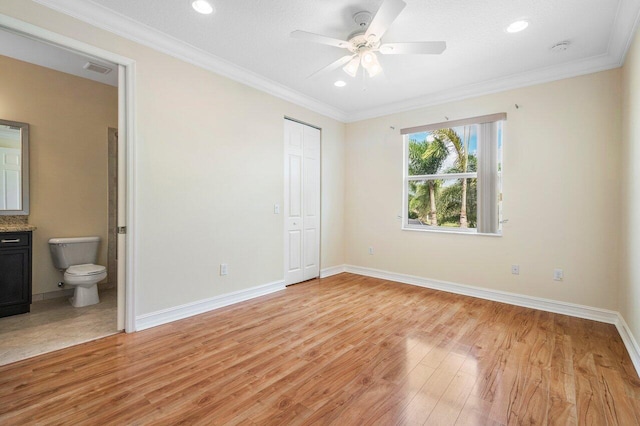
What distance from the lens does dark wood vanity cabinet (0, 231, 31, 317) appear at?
2975 millimetres

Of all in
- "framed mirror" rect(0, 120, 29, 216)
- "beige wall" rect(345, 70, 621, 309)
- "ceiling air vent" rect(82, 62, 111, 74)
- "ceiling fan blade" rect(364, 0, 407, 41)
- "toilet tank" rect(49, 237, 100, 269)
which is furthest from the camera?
"toilet tank" rect(49, 237, 100, 269)

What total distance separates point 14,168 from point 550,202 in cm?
616

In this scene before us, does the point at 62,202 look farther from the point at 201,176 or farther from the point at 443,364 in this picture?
the point at 443,364

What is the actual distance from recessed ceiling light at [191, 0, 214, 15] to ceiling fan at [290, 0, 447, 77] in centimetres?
73

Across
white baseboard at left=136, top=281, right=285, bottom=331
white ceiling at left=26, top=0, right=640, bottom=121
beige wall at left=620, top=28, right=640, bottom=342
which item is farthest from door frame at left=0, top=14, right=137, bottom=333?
beige wall at left=620, top=28, right=640, bottom=342

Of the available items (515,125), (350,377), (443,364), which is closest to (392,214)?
(515,125)

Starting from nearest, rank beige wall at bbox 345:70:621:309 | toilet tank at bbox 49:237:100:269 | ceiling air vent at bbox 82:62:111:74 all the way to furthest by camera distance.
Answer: beige wall at bbox 345:70:621:309
ceiling air vent at bbox 82:62:111:74
toilet tank at bbox 49:237:100:269

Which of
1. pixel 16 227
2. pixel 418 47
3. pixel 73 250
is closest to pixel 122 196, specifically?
pixel 16 227

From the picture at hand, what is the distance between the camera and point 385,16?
80.0 inches

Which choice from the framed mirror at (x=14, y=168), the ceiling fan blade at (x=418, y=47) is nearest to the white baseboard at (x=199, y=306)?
the framed mirror at (x=14, y=168)

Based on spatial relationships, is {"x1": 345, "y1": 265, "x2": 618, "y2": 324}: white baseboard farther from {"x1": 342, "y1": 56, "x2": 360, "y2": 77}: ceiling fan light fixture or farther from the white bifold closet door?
{"x1": 342, "y1": 56, "x2": 360, "y2": 77}: ceiling fan light fixture

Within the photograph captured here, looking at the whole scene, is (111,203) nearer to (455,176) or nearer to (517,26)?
(455,176)

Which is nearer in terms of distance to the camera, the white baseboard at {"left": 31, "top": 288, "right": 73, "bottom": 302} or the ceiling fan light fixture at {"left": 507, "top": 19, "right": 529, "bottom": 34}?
the ceiling fan light fixture at {"left": 507, "top": 19, "right": 529, "bottom": 34}

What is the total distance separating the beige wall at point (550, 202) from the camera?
122 inches
